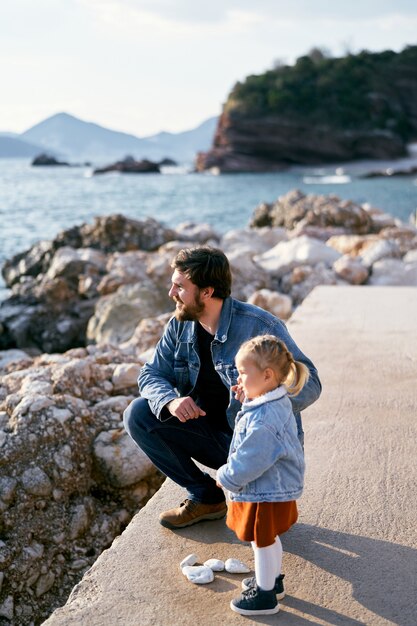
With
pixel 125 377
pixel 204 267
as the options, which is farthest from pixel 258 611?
pixel 125 377

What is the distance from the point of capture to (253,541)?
274 centimetres

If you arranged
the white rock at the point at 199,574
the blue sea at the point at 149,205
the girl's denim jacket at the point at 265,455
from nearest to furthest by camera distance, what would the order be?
the girl's denim jacket at the point at 265,455 < the white rock at the point at 199,574 < the blue sea at the point at 149,205

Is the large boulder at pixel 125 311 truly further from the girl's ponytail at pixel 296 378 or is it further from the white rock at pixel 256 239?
the girl's ponytail at pixel 296 378

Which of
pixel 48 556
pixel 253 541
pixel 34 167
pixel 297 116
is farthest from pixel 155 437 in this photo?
pixel 34 167

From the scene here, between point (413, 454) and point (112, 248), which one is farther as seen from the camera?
point (112, 248)

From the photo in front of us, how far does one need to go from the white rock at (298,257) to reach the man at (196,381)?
21.2 ft

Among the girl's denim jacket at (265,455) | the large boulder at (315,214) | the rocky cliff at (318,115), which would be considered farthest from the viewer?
the rocky cliff at (318,115)

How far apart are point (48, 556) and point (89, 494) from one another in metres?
0.44

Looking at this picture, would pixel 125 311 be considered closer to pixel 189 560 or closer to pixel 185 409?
pixel 185 409

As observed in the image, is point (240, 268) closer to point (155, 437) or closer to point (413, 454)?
point (413, 454)

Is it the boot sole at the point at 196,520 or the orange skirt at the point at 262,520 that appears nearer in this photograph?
the orange skirt at the point at 262,520

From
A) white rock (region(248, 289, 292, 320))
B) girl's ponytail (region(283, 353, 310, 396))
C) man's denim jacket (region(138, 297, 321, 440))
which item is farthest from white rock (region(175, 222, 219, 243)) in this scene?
girl's ponytail (region(283, 353, 310, 396))

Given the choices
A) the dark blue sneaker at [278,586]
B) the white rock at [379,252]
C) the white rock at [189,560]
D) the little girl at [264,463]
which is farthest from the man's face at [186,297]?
the white rock at [379,252]

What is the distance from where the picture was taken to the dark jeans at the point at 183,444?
332 cm
